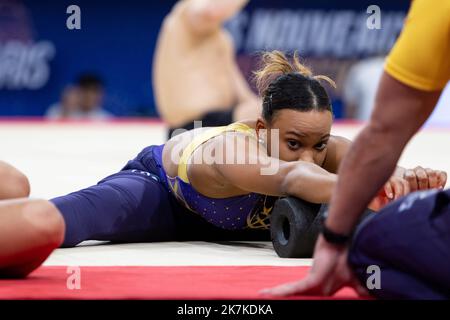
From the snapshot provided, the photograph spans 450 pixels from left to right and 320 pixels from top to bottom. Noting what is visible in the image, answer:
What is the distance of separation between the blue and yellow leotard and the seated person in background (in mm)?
3028

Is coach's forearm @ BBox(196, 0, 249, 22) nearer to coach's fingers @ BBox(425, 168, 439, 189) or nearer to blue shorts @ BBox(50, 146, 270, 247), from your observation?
blue shorts @ BBox(50, 146, 270, 247)

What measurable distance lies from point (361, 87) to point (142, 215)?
23.7ft

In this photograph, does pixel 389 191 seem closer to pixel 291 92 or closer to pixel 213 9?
pixel 291 92

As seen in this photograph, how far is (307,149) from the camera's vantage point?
9.46 ft

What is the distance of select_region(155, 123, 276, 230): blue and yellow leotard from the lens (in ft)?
9.89

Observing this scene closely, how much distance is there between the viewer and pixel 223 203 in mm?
3025

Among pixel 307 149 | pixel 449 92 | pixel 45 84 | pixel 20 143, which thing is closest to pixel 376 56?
pixel 449 92

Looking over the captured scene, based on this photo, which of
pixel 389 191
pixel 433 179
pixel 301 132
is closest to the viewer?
pixel 389 191

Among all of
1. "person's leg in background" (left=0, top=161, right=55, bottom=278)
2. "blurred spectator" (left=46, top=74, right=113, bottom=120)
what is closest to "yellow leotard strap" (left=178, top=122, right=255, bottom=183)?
"person's leg in background" (left=0, top=161, right=55, bottom=278)

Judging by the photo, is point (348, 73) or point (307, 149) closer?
point (307, 149)

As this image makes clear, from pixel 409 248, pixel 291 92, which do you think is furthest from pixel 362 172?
pixel 291 92
